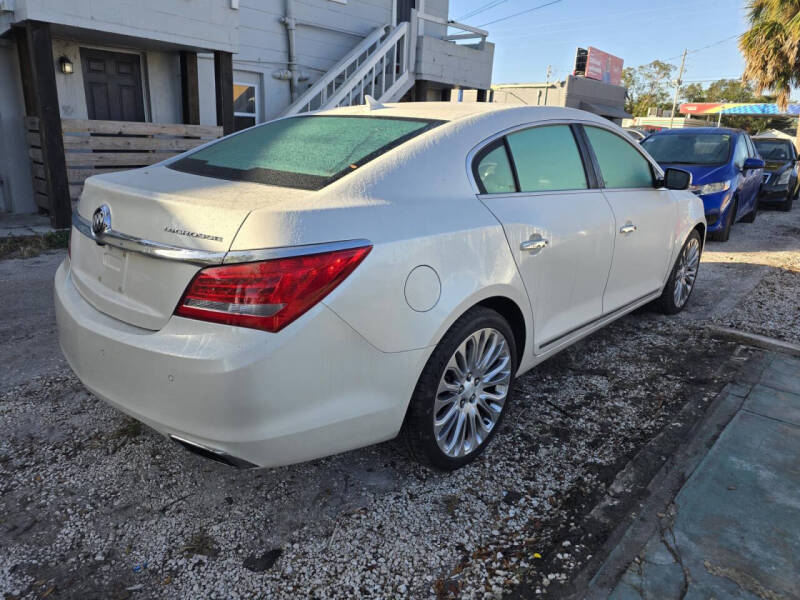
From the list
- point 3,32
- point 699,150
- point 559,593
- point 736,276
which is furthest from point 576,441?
point 3,32

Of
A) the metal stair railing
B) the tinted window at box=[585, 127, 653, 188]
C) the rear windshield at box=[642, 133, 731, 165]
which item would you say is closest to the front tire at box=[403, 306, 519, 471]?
the tinted window at box=[585, 127, 653, 188]

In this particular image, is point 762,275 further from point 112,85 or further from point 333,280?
point 112,85

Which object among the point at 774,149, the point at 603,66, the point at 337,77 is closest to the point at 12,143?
the point at 337,77

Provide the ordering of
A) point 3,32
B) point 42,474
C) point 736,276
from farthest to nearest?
point 3,32
point 736,276
point 42,474

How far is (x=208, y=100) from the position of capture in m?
10.2

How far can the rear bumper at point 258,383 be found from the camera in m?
1.96

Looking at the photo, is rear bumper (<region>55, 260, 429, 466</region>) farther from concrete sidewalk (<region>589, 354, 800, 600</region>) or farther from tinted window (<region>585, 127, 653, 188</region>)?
tinted window (<region>585, 127, 653, 188</region>)

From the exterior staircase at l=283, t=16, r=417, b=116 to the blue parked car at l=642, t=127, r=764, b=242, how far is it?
15.9ft

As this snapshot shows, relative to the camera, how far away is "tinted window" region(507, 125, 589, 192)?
10.00ft

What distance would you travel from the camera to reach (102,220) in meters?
2.37

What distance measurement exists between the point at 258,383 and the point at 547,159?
2105 mm

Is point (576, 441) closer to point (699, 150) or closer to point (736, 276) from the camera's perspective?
point (736, 276)

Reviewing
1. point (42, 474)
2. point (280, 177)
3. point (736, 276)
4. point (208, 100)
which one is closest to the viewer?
point (280, 177)

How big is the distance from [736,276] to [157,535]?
661 centimetres
